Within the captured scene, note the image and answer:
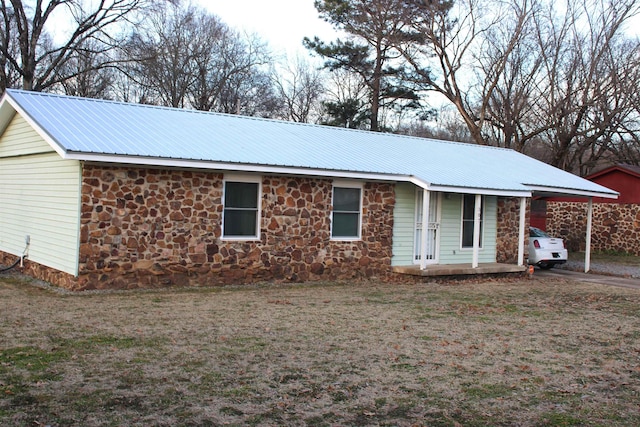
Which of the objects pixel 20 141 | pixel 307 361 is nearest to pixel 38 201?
pixel 20 141

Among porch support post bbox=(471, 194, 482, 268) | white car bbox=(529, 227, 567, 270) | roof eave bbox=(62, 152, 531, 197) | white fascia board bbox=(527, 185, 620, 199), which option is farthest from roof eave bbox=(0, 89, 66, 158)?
white car bbox=(529, 227, 567, 270)

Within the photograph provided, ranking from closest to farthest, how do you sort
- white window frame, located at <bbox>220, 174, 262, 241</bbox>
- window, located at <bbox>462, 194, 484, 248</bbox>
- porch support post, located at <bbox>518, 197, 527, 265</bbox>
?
white window frame, located at <bbox>220, 174, 262, 241</bbox> < porch support post, located at <bbox>518, 197, 527, 265</bbox> < window, located at <bbox>462, 194, 484, 248</bbox>

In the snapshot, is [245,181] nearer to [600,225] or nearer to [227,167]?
[227,167]

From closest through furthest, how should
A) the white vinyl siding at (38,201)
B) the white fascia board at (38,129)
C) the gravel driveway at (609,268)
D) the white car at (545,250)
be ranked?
the white fascia board at (38,129), the white vinyl siding at (38,201), the gravel driveway at (609,268), the white car at (545,250)

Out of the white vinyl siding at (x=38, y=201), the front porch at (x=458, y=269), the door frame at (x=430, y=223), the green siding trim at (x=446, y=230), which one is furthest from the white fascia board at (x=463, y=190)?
the white vinyl siding at (x=38, y=201)

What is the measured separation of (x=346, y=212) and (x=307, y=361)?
8342 millimetres

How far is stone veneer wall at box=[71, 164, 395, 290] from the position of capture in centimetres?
1209

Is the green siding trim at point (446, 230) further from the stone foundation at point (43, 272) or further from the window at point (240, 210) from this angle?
the stone foundation at point (43, 272)

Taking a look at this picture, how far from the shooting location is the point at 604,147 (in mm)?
35094

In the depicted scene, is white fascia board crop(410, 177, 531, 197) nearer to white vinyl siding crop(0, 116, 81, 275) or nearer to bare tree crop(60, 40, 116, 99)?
white vinyl siding crop(0, 116, 81, 275)

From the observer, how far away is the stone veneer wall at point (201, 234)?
476 inches

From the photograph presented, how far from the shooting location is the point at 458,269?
1609 cm

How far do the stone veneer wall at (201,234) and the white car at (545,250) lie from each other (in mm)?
6101

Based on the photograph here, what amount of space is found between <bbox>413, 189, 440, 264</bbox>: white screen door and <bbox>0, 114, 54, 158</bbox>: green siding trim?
8.77m
